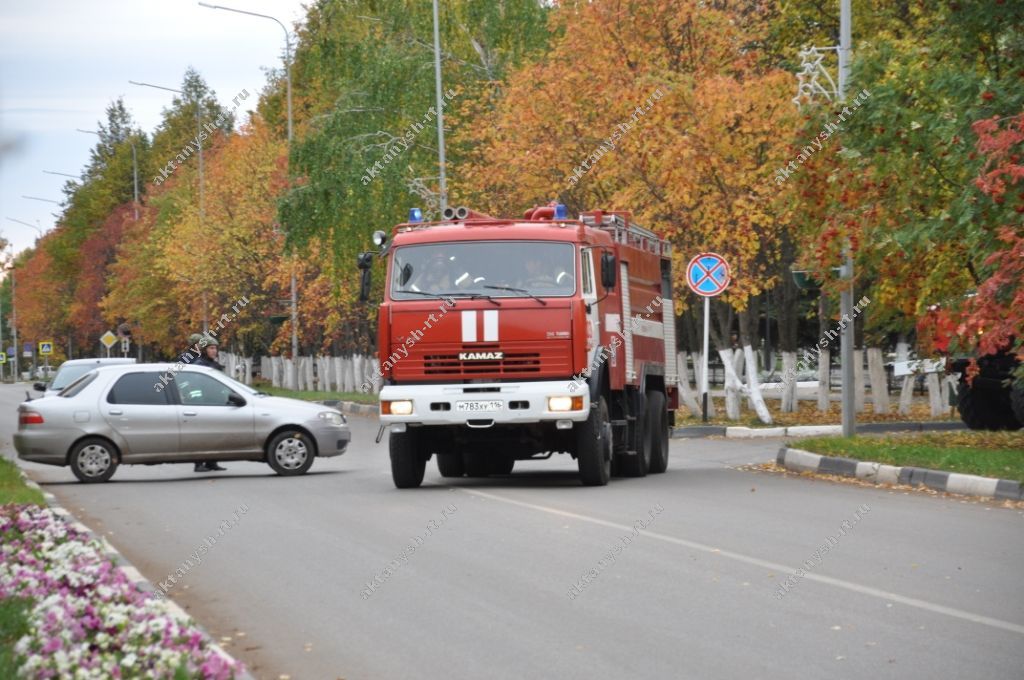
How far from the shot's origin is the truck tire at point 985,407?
2730 cm

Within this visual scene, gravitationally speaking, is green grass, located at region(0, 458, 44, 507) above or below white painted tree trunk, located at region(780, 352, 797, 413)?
A: below

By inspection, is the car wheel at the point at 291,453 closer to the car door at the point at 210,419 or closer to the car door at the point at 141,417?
the car door at the point at 210,419

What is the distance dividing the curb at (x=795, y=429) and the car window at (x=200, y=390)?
373 inches

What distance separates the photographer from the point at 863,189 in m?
21.9

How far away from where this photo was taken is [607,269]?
17.5 meters

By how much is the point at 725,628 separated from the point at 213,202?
201 ft

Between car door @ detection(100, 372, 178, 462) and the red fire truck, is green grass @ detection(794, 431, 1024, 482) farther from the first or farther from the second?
car door @ detection(100, 372, 178, 462)

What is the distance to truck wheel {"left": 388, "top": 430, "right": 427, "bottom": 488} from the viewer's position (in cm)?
1806

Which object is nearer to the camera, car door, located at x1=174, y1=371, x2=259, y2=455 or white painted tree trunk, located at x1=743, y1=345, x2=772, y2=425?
car door, located at x1=174, y1=371, x2=259, y2=455

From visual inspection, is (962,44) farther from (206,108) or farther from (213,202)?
(206,108)

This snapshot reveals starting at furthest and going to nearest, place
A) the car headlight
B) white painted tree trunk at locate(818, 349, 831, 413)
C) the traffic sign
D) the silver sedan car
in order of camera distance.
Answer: white painted tree trunk at locate(818, 349, 831, 413), the traffic sign, the car headlight, the silver sedan car

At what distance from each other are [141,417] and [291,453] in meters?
2.01

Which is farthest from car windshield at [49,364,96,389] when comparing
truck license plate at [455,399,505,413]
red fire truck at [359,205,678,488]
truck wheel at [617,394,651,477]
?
truck license plate at [455,399,505,413]

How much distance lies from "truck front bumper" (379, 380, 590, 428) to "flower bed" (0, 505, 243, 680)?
698 centimetres
